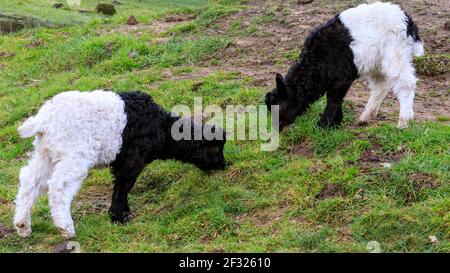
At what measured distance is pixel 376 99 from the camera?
8492 millimetres

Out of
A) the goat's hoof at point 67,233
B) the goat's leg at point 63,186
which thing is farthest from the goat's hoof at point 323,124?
the goat's hoof at point 67,233

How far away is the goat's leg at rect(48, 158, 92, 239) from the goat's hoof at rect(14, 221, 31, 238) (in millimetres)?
429

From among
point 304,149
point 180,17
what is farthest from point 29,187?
point 180,17

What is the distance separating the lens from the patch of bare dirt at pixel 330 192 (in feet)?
22.6

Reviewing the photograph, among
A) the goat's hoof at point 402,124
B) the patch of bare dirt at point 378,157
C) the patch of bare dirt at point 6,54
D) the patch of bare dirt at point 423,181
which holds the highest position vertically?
the goat's hoof at point 402,124

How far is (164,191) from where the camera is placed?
791 centimetres

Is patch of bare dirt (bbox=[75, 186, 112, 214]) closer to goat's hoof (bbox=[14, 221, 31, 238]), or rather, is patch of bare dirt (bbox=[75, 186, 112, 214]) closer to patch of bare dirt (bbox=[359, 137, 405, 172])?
goat's hoof (bbox=[14, 221, 31, 238])

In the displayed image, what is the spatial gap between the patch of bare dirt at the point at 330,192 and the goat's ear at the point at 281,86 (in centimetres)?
176

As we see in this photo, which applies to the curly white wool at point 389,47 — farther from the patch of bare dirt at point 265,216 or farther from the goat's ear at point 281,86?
the patch of bare dirt at point 265,216

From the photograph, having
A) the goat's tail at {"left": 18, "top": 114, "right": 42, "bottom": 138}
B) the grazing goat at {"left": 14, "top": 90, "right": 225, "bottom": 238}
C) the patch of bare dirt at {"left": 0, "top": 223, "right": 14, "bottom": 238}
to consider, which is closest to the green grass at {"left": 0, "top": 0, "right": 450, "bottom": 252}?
the patch of bare dirt at {"left": 0, "top": 223, "right": 14, "bottom": 238}

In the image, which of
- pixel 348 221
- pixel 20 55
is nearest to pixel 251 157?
pixel 348 221

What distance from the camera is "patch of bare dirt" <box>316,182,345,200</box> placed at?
690 cm

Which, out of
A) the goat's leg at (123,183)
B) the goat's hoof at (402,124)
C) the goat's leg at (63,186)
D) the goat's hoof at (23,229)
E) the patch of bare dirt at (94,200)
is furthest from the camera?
the goat's hoof at (402,124)

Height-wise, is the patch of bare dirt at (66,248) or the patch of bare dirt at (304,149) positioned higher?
the patch of bare dirt at (304,149)
